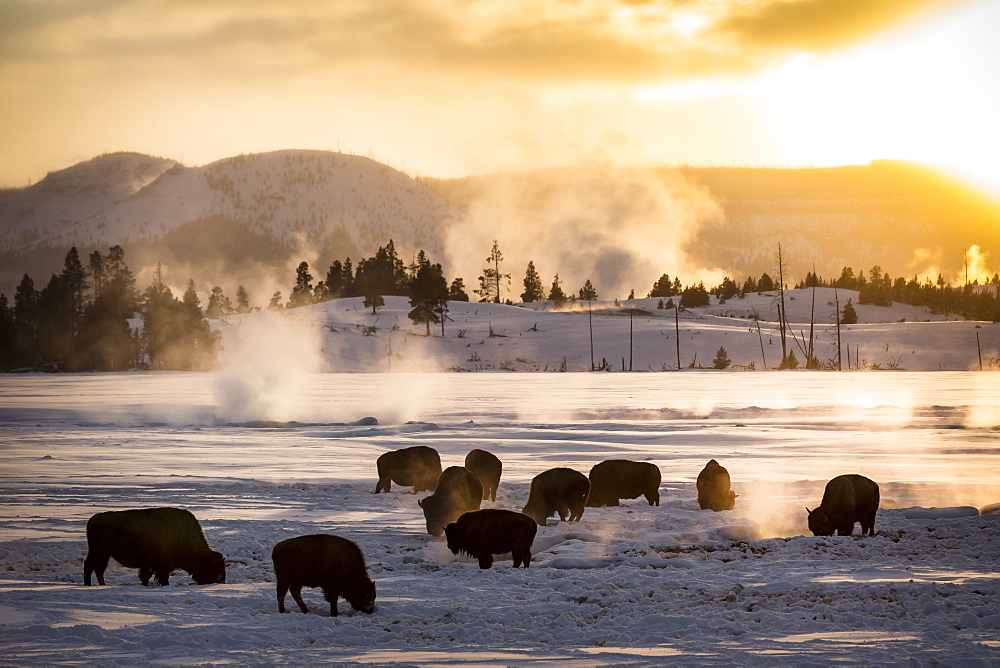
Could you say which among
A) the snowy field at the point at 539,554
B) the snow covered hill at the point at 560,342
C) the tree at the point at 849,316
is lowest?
the snowy field at the point at 539,554

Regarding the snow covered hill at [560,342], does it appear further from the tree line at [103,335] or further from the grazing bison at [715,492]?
the grazing bison at [715,492]

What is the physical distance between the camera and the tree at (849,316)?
12739 centimetres

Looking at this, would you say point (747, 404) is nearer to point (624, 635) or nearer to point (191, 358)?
point (624, 635)

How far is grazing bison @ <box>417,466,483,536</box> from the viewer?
16.0 m

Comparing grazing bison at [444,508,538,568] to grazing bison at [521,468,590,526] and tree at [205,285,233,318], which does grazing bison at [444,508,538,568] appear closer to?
grazing bison at [521,468,590,526]


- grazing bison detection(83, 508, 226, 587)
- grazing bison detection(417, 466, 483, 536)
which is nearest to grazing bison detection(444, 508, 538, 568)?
grazing bison detection(417, 466, 483, 536)

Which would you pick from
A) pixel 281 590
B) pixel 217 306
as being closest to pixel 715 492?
pixel 281 590

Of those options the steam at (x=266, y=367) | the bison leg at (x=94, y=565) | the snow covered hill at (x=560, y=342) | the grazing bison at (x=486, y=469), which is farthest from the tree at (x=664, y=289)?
the bison leg at (x=94, y=565)

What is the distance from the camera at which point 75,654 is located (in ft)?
28.5

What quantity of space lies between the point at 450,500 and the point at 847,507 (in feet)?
23.2

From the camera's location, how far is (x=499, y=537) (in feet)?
44.4

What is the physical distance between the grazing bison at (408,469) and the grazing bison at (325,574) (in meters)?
9.88

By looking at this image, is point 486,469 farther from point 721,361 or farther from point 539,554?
point 721,361

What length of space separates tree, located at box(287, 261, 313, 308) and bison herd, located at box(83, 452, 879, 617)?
451 feet
